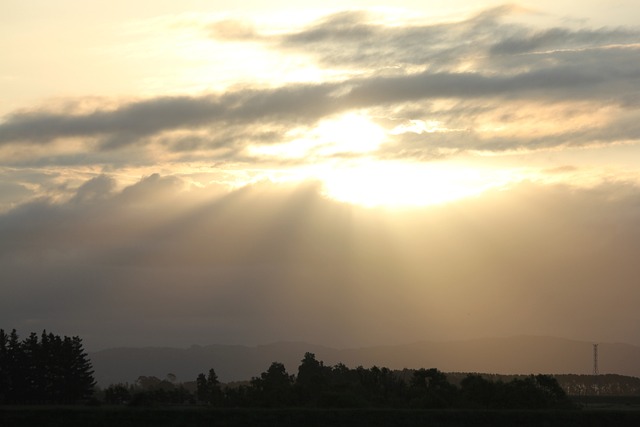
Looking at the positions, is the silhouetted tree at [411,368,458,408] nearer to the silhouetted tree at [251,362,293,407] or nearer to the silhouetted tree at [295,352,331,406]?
the silhouetted tree at [295,352,331,406]

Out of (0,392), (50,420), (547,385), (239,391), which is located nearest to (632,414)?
(547,385)

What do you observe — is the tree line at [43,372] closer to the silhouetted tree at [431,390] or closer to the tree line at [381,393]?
the tree line at [381,393]

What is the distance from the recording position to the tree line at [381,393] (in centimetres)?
15612

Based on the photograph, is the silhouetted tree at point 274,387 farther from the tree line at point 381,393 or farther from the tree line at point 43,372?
the tree line at point 43,372

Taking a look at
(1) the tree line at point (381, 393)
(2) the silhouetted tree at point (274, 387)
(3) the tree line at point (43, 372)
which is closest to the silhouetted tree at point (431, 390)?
(1) the tree line at point (381, 393)

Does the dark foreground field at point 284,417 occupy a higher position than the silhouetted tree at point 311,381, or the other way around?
the silhouetted tree at point 311,381

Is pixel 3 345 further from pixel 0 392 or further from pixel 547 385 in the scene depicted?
pixel 547 385

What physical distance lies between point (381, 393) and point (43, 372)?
58998 mm

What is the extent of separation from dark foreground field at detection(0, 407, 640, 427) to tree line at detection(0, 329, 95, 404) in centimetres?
3364

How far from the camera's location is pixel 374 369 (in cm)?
18138

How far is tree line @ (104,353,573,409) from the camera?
6147 inches

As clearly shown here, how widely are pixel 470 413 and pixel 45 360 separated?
239ft

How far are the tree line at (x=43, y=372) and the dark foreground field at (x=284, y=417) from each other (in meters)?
33.6

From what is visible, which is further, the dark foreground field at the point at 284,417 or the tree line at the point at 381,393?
the tree line at the point at 381,393
